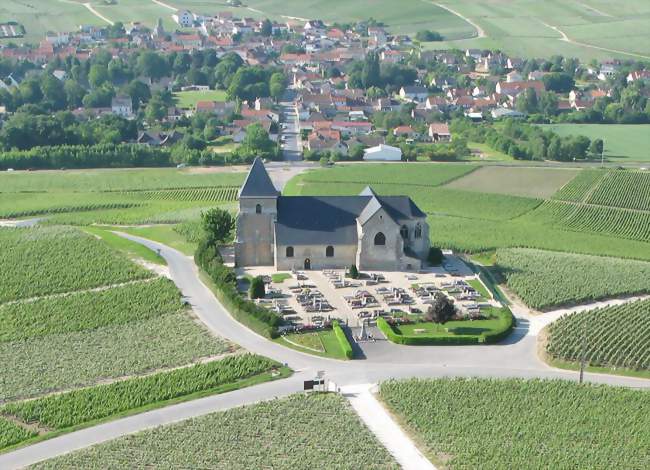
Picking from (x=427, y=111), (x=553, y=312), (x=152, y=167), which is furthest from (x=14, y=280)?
(x=427, y=111)

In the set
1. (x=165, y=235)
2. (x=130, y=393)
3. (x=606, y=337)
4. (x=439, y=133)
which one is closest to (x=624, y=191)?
(x=439, y=133)

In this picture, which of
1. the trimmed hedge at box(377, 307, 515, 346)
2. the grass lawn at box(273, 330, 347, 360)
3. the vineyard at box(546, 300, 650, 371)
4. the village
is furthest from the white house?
the trimmed hedge at box(377, 307, 515, 346)

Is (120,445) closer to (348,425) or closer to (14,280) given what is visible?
(348,425)

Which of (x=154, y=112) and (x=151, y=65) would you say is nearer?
(x=154, y=112)

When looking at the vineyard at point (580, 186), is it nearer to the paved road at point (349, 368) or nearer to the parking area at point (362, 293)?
the parking area at point (362, 293)

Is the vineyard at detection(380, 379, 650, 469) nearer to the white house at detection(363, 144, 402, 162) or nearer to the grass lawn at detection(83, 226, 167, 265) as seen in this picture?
the grass lawn at detection(83, 226, 167, 265)

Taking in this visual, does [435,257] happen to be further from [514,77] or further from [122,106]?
[514,77]

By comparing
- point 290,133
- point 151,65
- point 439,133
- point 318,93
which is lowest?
point 290,133
